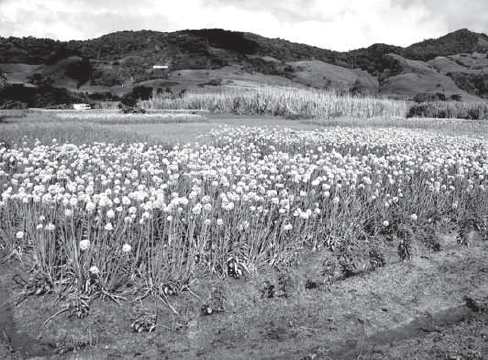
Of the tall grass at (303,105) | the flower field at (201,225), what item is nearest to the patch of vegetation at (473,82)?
the tall grass at (303,105)

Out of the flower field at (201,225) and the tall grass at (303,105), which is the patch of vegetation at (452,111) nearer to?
the tall grass at (303,105)

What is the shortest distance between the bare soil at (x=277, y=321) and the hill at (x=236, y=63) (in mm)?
65040

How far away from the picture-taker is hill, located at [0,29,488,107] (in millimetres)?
82188

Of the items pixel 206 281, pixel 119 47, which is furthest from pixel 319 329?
pixel 119 47

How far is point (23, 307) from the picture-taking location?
4207 millimetres

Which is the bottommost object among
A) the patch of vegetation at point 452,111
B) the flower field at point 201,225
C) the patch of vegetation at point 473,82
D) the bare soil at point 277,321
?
the bare soil at point 277,321

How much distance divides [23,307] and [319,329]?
8.56 feet

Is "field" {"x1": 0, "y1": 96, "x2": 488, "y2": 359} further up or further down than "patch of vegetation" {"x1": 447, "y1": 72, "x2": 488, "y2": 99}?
further down

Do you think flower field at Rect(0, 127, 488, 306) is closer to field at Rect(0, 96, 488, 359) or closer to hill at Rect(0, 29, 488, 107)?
field at Rect(0, 96, 488, 359)

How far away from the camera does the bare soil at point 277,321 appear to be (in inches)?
146

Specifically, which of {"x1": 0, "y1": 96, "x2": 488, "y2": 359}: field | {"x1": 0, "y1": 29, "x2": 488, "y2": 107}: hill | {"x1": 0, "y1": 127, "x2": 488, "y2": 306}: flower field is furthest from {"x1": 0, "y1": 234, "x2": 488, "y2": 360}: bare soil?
{"x1": 0, "y1": 29, "x2": 488, "y2": 107}: hill

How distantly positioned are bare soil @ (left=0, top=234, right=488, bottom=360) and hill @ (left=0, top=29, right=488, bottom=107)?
6504 cm

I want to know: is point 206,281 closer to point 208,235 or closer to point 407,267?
point 208,235

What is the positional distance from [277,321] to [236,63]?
4216 inches
